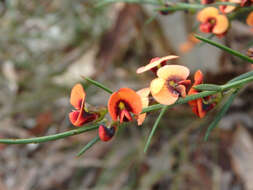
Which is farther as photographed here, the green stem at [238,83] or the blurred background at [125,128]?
the blurred background at [125,128]

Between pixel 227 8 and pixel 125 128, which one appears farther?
pixel 125 128

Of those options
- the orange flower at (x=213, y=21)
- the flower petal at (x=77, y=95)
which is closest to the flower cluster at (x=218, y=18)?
the orange flower at (x=213, y=21)

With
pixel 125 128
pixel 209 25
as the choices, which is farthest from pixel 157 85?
pixel 125 128

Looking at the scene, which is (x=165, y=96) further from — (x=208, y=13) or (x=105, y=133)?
(x=208, y=13)

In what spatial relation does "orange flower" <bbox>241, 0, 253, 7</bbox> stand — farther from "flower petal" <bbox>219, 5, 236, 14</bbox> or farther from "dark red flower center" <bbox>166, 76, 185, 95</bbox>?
"dark red flower center" <bbox>166, 76, 185, 95</bbox>

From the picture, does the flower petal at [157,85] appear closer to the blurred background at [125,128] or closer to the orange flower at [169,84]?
the orange flower at [169,84]

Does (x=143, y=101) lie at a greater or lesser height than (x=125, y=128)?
greater
